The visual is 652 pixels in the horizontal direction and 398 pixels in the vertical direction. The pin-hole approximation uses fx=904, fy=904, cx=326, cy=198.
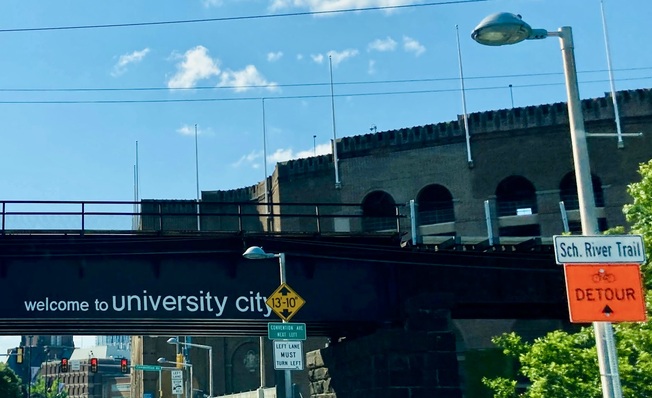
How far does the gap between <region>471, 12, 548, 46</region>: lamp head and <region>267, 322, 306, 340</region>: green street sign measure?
538 inches

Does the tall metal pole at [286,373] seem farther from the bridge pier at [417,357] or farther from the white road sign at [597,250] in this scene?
the white road sign at [597,250]

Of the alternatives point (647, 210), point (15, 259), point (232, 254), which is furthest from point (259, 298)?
point (647, 210)

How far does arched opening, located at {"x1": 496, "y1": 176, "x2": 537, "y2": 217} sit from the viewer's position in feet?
221

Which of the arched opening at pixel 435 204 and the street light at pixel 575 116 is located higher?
the arched opening at pixel 435 204

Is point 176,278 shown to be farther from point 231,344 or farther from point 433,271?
point 231,344

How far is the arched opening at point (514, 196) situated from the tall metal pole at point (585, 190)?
180 feet

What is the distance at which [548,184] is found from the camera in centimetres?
6569

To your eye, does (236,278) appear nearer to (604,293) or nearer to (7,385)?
(604,293)

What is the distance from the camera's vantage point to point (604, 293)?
11648mm

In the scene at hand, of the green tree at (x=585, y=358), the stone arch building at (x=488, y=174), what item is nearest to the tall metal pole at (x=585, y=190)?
the green tree at (x=585, y=358)

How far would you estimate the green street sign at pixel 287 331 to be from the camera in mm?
24234

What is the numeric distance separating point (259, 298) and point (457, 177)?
40574 millimetres

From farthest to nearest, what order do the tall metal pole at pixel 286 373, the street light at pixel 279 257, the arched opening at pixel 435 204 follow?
the arched opening at pixel 435 204 → the tall metal pole at pixel 286 373 → the street light at pixel 279 257

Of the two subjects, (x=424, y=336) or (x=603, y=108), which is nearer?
(x=424, y=336)
